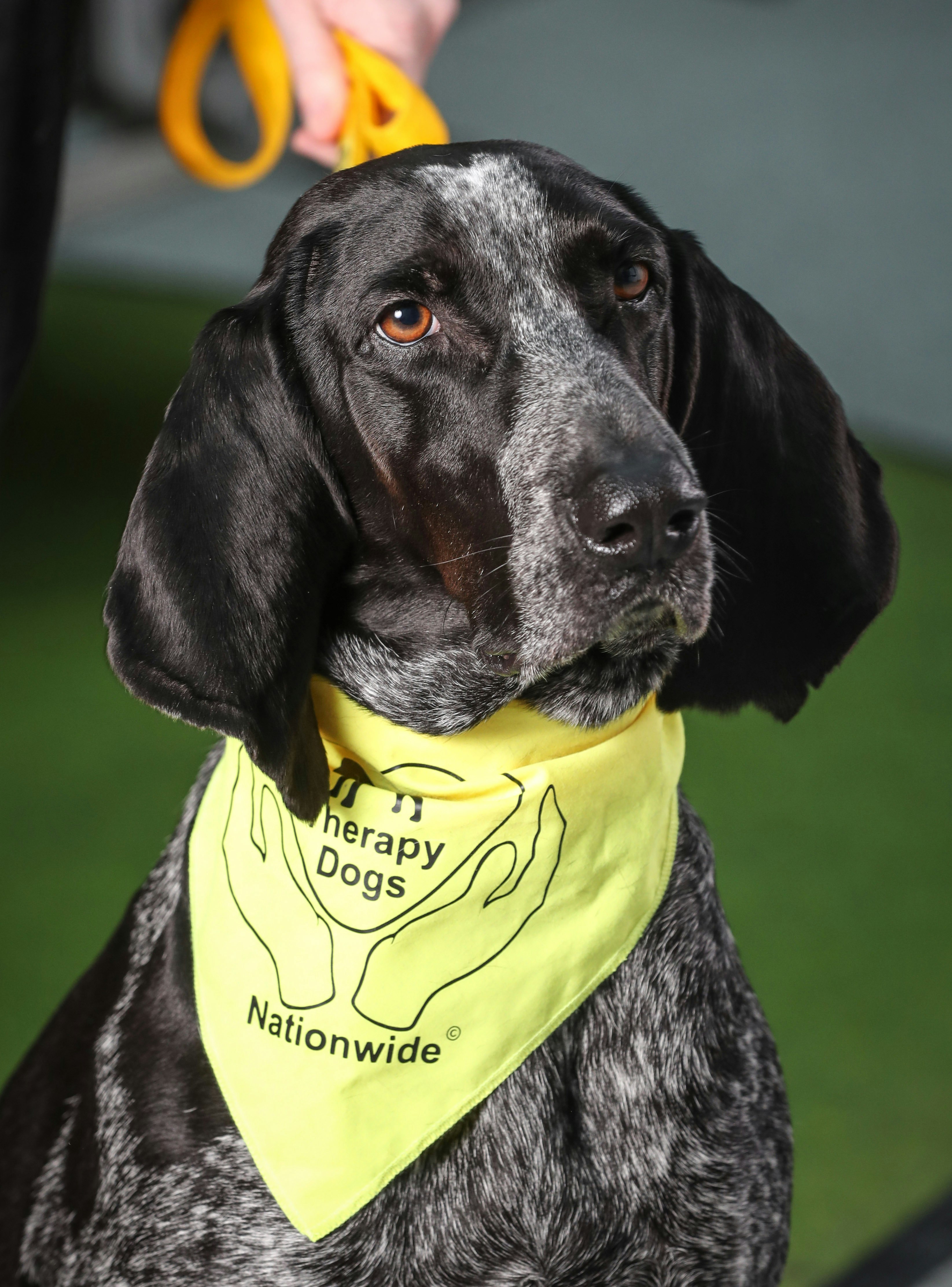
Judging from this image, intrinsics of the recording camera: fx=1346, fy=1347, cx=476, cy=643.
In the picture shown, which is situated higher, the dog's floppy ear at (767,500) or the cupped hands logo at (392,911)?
the dog's floppy ear at (767,500)

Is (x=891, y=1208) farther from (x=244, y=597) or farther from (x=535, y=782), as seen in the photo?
(x=244, y=597)

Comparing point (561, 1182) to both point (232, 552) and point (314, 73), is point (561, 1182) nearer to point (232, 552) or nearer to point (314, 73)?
point (232, 552)

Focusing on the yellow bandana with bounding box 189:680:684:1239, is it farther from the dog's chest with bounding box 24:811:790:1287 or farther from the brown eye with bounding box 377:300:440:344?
the brown eye with bounding box 377:300:440:344

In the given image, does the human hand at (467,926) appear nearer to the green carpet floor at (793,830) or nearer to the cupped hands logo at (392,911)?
the cupped hands logo at (392,911)

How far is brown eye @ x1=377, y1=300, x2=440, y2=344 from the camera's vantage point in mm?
1400

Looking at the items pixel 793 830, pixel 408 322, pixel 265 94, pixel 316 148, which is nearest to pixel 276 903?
pixel 408 322

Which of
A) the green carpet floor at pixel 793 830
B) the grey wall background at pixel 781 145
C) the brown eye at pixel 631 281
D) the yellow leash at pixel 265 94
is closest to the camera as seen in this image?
the brown eye at pixel 631 281

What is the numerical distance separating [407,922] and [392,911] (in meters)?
0.02

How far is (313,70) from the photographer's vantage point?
5.79 ft

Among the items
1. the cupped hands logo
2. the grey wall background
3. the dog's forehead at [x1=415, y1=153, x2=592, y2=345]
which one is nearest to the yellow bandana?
the cupped hands logo

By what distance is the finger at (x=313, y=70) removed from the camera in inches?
69.1

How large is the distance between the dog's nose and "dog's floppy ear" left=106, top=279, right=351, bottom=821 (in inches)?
13.4

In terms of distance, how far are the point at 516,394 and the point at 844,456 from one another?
0.43m

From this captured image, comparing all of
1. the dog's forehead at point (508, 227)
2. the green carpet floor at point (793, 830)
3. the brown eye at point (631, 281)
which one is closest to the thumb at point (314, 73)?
the dog's forehead at point (508, 227)
